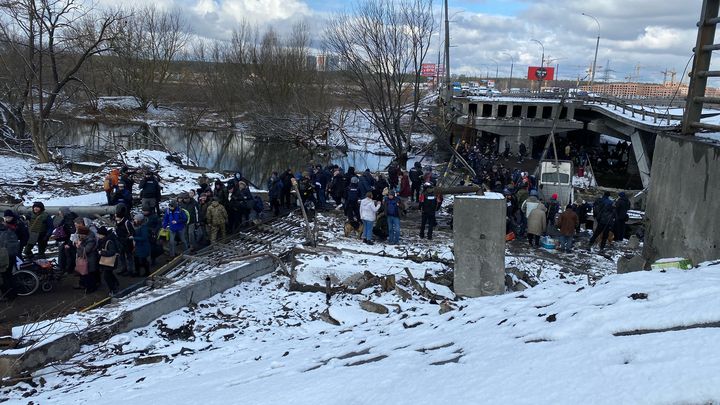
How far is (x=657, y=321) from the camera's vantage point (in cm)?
396

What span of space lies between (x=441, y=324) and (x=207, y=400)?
113 inches

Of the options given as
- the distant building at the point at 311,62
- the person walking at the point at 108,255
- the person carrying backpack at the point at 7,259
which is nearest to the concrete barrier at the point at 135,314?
the person walking at the point at 108,255

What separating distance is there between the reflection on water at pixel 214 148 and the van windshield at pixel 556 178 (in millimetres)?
15393

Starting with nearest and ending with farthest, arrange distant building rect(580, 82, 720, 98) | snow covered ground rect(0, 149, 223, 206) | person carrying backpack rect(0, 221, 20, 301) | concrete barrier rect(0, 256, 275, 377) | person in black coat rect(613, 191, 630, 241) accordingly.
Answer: concrete barrier rect(0, 256, 275, 377), person carrying backpack rect(0, 221, 20, 301), person in black coat rect(613, 191, 630, 241), snow covered ground rect(0, 149, 223, 206), distant building rect(580, 82, 720, 98)

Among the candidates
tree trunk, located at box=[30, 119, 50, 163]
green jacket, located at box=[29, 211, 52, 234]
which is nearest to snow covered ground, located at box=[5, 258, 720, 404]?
green jacket, located at box=[29, 211, 52, 234]

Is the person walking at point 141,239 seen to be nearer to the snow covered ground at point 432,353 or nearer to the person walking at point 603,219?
the snow covered ground at point 432,353

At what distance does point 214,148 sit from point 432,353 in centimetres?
3944

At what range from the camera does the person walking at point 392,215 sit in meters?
12.1

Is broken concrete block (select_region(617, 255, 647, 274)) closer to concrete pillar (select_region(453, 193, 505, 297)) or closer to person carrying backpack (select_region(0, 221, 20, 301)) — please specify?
concrete pillar (select_region(453, 193, 505, 297))

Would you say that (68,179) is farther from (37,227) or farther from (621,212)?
(621,212)

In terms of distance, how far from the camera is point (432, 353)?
5066mm

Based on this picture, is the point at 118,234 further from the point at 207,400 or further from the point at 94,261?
the point at 207,400

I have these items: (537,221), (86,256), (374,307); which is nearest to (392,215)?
(537,221)

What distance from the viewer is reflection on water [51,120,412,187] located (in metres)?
32.7
